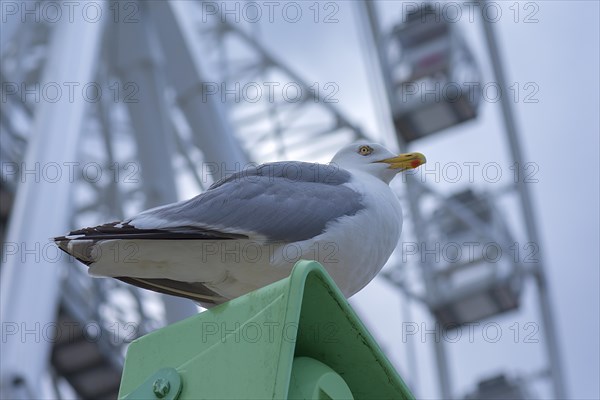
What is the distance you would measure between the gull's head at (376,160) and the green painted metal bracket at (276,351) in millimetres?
999

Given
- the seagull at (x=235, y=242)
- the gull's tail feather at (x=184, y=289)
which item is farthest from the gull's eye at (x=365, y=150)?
the gull's tail feather at (x=184, y=289)

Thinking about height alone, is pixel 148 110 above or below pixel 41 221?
above

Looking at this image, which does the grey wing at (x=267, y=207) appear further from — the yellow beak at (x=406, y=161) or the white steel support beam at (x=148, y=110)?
the white steel support beam at (x=148, y=110)

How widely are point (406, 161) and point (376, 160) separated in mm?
71

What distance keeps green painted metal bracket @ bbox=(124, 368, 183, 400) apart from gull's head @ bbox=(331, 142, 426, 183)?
45.7 inches

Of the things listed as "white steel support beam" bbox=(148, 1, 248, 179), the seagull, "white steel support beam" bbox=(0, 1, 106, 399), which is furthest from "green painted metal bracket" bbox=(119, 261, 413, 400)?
"white steel support beam" bbox=(148, 1, 248, 179)

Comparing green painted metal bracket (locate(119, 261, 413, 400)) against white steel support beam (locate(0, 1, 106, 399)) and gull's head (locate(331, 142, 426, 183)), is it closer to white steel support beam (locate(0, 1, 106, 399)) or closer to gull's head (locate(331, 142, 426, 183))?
gull's head (locate(331, 142, 426, 183))

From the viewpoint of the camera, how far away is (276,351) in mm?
1403

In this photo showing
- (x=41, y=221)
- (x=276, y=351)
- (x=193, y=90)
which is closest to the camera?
(x=276, y=351)

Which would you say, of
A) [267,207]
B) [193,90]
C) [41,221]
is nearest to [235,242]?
[267,207]

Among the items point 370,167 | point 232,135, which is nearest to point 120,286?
point 232,135

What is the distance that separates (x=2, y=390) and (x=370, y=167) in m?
1.56

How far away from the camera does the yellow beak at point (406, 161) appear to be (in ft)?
8.45

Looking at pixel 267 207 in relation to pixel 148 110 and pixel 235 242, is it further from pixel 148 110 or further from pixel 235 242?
pixel 148 110
